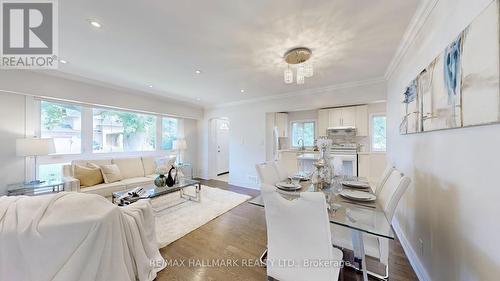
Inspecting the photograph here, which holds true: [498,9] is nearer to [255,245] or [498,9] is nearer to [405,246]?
[405,246]

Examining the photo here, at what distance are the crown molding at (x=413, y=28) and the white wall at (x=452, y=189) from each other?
0.05 m

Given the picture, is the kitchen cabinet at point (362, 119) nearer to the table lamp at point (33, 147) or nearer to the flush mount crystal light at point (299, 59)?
the flush mount crystal light at point (299, 59)

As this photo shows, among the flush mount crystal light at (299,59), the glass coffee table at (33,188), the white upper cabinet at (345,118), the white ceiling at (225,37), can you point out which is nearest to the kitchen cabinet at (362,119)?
the white upper cabinet at (345,118)

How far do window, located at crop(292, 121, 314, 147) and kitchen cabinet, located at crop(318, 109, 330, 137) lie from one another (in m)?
0.61

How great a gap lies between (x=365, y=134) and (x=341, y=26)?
10.9 ft

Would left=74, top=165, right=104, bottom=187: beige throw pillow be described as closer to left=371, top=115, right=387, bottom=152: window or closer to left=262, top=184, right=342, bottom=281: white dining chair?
left=262, top=184, right=342, bottom=281: white dining chair

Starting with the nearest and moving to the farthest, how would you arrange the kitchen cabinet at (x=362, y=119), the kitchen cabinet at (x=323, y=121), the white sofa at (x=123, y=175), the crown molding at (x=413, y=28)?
the crown molding at (x=413, y=28), the white sofa at (x=123, y=175), the kitchen cabinet at (x=362, y=119), the kitchen cabinet at (x=323, y=121)

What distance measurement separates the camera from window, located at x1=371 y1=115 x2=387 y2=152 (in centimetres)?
447

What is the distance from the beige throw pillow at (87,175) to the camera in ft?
10.0

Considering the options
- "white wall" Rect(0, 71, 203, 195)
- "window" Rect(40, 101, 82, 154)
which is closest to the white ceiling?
"white wall" Rect(0, 71, 203, 195)

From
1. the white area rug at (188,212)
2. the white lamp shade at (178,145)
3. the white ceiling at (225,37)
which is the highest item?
the white ceiling at (225,37)

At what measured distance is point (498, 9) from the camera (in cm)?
83

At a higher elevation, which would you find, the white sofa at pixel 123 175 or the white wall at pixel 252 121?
the white wall at pixel 252 121

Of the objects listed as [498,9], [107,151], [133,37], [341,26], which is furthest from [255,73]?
[107,151]
